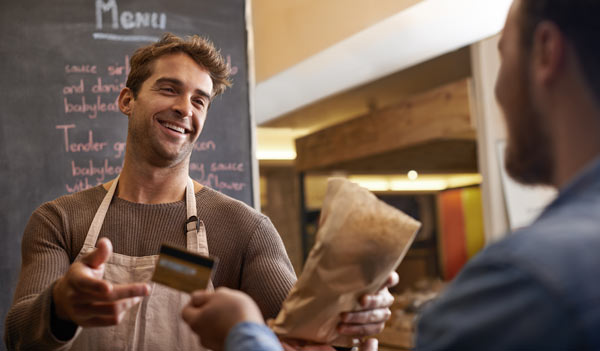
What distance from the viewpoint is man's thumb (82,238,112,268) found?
1037mm

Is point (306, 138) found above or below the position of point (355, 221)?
above

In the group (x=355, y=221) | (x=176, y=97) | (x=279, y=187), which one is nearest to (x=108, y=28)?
(x=176, y=97)

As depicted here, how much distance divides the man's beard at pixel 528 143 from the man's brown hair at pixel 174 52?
1.03 meters

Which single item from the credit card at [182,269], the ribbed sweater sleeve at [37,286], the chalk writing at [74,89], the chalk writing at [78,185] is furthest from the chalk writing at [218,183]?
the credit card at [182,269]

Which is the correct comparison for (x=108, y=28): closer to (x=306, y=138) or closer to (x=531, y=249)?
(x=531, y=249)

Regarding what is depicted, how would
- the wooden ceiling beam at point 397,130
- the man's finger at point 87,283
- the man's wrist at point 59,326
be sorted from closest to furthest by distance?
the man's finger at point 87,283 → the man's wrist at point 59,326 → the wooden ceiling beam at point 397,130

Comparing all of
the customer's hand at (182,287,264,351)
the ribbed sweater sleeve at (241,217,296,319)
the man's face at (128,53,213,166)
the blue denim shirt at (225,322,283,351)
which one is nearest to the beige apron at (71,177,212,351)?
the ribbed sweater sleeve at (241,217,296,319)

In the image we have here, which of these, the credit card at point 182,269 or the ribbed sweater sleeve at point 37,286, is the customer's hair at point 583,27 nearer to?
the credit card at point 182,269

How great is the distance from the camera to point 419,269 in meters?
4.84

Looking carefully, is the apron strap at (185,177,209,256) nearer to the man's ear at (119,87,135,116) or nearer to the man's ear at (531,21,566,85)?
the man's ear at (119,87,135,116)

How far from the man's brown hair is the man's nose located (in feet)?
0.35

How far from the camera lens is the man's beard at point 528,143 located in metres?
0.69

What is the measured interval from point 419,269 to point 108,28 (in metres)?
3.21

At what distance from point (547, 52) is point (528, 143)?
10 centimetres
